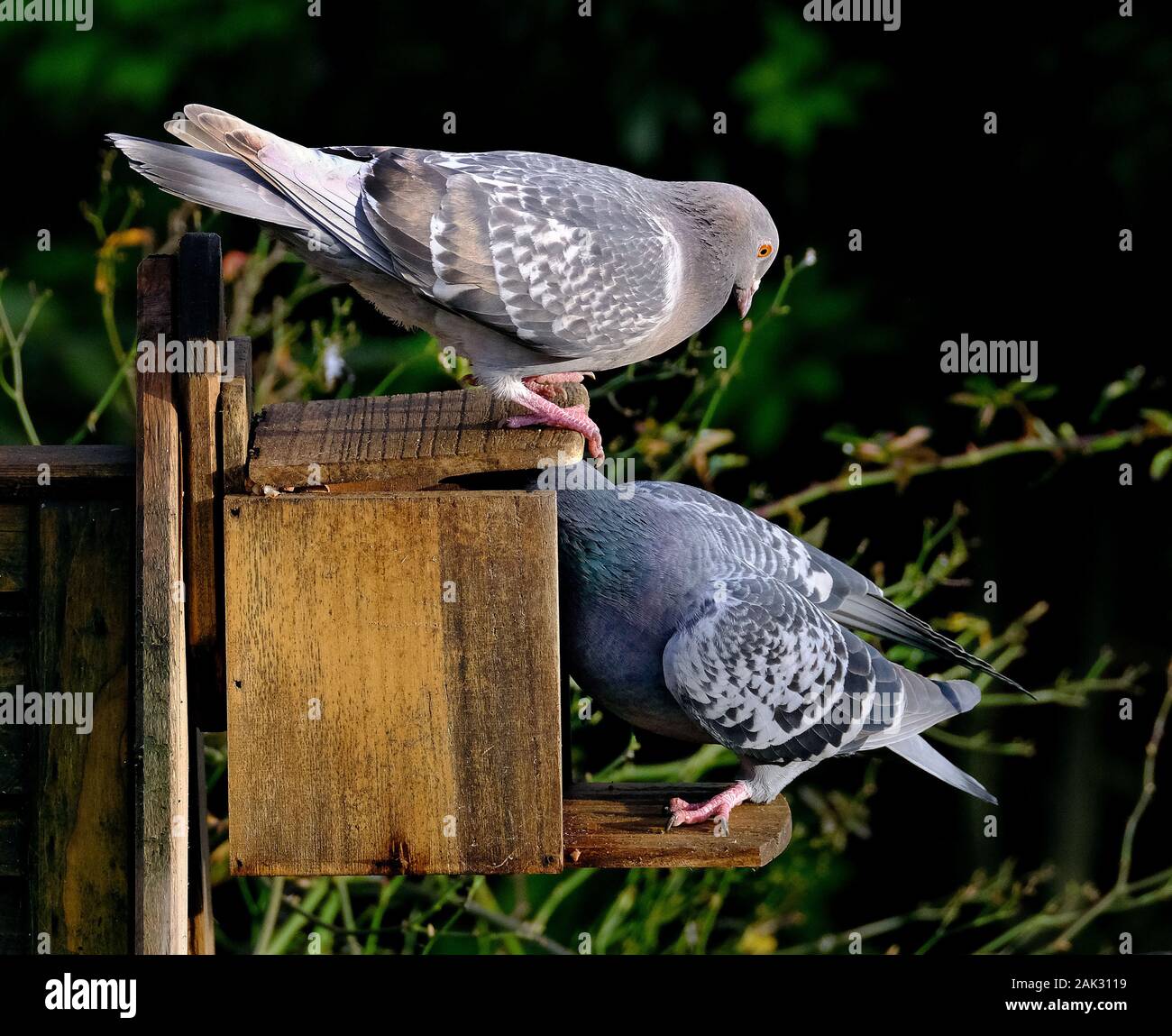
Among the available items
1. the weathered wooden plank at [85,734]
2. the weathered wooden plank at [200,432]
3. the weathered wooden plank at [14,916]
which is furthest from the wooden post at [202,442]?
the weathered wooden plank at [14,916]

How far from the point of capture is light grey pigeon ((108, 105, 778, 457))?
2.61 metres

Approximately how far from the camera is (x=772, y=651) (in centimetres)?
248

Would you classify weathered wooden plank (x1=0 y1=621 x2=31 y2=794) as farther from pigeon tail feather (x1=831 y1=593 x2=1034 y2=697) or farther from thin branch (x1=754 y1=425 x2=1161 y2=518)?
Result: thin branch (x1=754 y1=425 x2=1161 y2=518)

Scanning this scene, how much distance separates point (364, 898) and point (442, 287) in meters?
2.35

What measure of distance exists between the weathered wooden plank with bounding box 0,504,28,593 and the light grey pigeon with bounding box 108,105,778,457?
2.03ft

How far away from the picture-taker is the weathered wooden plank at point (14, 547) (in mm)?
2416

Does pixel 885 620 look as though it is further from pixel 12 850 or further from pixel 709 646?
pixel 12 850

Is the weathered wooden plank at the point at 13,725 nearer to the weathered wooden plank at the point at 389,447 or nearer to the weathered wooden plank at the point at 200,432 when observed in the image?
the weathered wooden plank at the point at 200,432

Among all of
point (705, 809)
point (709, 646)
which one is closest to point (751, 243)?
point (709, 646)

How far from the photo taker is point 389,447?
7.54 ft

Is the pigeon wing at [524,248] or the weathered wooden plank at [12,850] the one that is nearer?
the weathered wooden plank at [12,850]

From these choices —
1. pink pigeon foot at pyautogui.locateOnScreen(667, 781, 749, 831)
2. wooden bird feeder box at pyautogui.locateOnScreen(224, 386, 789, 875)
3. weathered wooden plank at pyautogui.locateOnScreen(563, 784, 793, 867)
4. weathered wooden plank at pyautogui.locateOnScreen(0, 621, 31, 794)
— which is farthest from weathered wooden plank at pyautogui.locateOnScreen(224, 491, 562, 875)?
weathered wooden plank at pyautogui.locateOnScreen(0, 621, 31, 794)

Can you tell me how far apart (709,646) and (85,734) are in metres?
1.02

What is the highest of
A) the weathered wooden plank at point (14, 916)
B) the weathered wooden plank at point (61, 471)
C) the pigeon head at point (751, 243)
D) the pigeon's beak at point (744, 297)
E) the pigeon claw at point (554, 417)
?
the pigeon head at point (751, 243)
